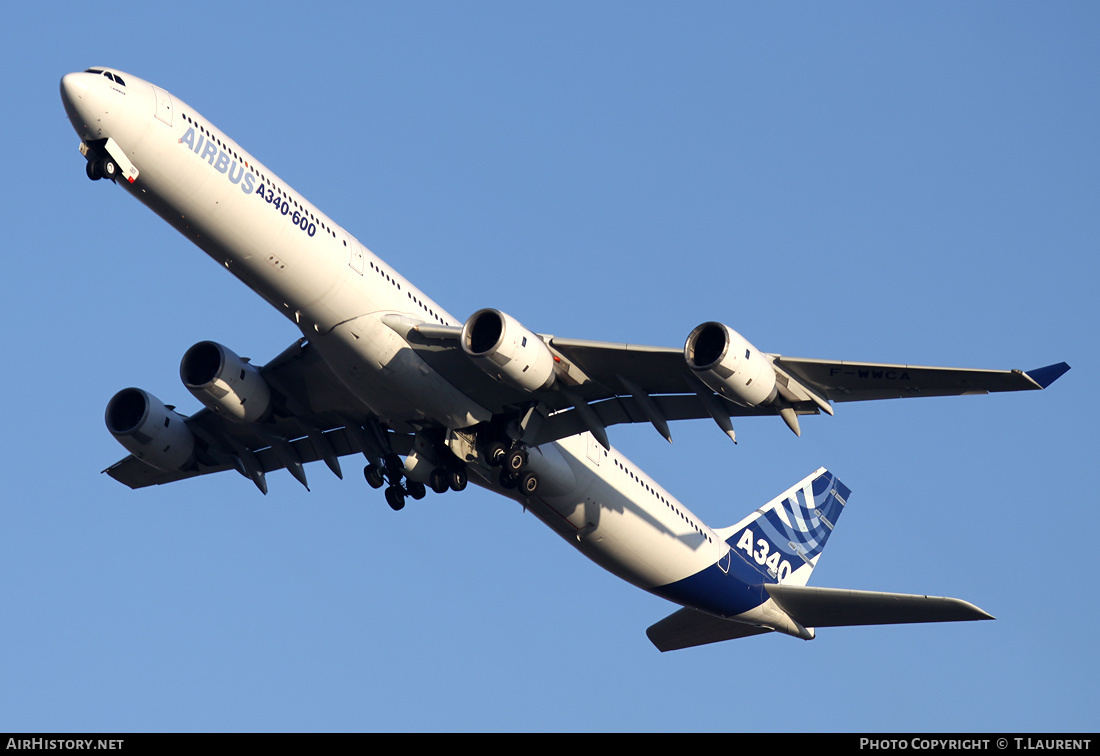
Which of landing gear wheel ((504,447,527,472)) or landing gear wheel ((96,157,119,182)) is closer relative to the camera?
landing gear wheel ((96,157,119,182))

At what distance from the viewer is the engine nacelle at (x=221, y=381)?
29375mm

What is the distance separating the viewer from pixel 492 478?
30.6 m

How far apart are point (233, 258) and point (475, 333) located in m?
5.20

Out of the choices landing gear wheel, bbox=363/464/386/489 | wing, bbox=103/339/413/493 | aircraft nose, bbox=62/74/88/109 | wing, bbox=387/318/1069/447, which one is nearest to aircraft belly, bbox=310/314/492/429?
wing, bbox=387/318/1069/447

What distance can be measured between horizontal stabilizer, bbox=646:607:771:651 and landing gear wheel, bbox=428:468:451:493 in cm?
1020

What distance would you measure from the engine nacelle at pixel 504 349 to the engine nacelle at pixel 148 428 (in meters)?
10.6

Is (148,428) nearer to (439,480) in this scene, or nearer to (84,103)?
(439,480)

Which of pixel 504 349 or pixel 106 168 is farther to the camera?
pixel 504 349

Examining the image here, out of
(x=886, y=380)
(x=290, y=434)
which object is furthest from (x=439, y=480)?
(x=886, y=380)

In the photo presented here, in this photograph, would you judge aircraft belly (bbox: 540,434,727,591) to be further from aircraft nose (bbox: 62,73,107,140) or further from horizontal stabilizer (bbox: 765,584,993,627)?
aircraft nose (bbox: 62,73,107,140)

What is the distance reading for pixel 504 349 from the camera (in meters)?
25.8

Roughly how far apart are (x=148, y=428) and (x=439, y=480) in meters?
→ 7.83

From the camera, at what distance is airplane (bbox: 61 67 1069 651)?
25.0 metres
